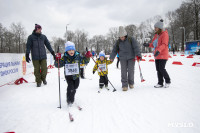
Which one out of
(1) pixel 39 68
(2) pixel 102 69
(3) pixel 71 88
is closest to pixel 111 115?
(3) pixel 71 88

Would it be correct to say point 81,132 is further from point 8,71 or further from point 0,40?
point 0,40

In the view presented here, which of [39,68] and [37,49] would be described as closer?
[37,49]

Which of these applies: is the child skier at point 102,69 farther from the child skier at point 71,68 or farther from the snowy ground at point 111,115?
the child skier at point 71,68

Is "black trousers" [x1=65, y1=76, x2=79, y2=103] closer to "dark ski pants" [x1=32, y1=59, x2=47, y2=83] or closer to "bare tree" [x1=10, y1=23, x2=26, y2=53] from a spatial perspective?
"dark ski pants" [x1=32, y1=59, x2=47, y2=83]

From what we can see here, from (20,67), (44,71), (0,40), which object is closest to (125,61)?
(44,71)

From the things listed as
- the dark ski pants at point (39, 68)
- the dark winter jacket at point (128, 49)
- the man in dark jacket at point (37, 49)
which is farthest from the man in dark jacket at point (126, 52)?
the dark ski pants at point (39, 68)

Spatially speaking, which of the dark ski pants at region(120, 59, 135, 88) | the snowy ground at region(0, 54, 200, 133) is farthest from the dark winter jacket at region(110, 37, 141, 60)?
the snowy ground at region(0, 54, 200, 133)

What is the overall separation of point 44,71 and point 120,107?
3.51 metres

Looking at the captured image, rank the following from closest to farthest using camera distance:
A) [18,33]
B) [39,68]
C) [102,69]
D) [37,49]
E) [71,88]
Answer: [71,88] < [102,69] < [37,49] < [39,68] < [18,33]

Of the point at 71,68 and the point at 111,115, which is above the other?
the point at 71,68

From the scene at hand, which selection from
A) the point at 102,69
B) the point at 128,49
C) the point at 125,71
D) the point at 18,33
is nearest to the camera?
the point at 128,49

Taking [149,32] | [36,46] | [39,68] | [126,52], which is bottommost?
[39,68]

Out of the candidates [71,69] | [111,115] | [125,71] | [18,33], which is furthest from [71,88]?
[18,33]

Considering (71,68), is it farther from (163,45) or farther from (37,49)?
(163,45)
